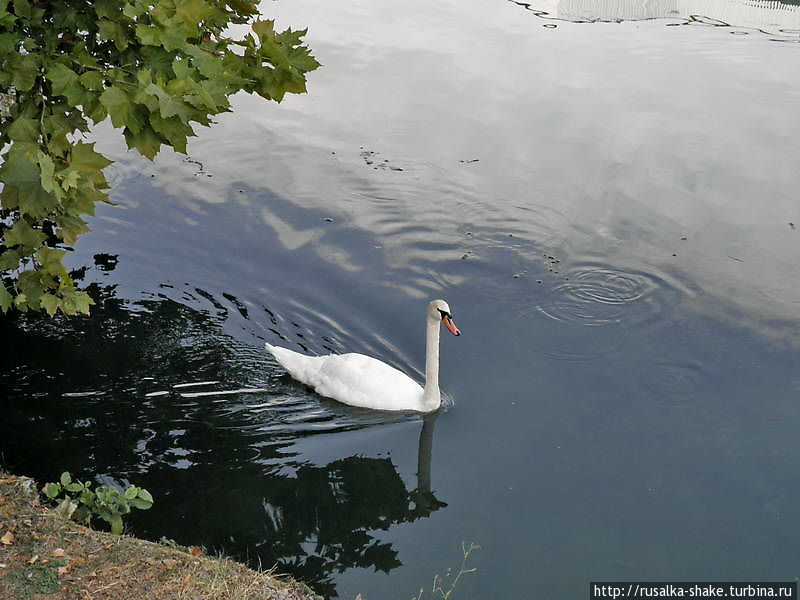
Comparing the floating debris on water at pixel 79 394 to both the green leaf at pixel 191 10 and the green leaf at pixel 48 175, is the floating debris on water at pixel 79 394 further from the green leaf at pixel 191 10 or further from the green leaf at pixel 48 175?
the green leaf at pixel 191 10

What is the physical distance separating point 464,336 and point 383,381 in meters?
1.52

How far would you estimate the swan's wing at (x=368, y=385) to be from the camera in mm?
9398

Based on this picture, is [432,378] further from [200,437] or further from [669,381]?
[669,381]

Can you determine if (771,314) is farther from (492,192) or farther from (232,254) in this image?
(232,254)

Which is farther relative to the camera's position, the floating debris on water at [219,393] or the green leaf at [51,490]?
the floating debris on water at [219,393]

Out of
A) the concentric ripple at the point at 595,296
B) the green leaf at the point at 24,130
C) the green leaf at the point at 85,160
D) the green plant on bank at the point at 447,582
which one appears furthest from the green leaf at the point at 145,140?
the concentric ripple at the point at 595,296

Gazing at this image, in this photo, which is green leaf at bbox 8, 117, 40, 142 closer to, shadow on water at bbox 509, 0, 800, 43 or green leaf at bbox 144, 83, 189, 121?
green leaf at bbox 144, 83, 189, 121

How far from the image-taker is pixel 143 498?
22.9 feet

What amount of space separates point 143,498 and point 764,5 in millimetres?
22457

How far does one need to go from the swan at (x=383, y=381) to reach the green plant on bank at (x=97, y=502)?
109 inches

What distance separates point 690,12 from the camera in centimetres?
2338

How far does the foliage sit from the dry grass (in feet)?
5.43

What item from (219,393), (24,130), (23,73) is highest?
(23,73)

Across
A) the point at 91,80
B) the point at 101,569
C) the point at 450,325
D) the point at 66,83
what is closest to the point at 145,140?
the point at 91,80
